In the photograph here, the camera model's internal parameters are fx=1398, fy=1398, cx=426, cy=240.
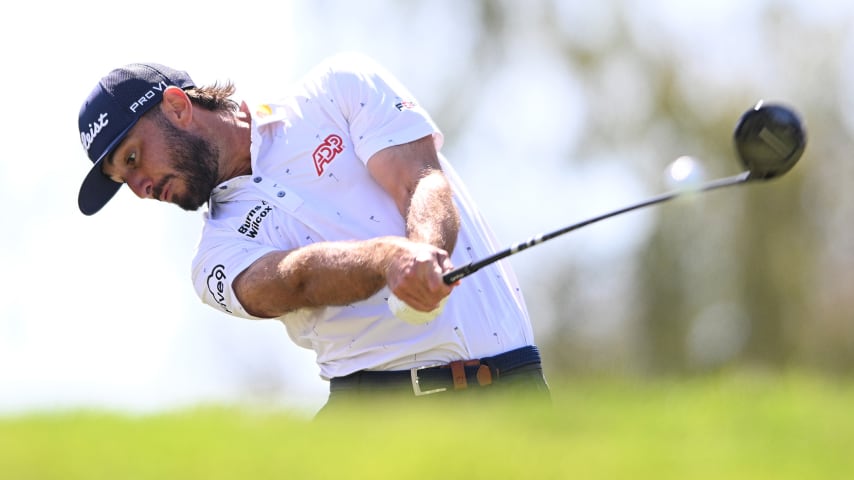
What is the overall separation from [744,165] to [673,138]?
61.9 feet

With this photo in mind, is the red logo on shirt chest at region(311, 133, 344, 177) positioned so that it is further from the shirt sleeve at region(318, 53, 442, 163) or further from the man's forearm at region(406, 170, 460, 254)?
the man's forearm at region(406, 170, 460, 254)

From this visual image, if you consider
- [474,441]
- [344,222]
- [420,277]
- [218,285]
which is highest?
[344,222]

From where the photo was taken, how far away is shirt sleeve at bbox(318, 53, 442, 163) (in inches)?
195

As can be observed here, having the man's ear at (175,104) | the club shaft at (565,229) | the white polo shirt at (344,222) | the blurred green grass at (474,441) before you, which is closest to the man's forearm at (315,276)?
the white polo shirt at (344,222)

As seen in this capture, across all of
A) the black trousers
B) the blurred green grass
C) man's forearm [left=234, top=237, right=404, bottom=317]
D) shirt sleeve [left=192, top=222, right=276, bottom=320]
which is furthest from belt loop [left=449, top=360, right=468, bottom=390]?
the blurred green grass

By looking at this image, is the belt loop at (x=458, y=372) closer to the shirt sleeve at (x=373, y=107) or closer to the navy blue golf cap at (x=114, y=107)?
the shirt sleeve at (x=373, y=107)

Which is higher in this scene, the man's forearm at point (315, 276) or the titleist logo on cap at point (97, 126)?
the titleist logo on cap at point (97, 126)

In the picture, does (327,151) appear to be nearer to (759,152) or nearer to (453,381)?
(453,381)

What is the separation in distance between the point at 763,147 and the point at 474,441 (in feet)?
6.73

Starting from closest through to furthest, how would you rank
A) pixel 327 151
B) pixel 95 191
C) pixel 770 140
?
pixel 770 140 → pixel 327 151 → pixel 95 191

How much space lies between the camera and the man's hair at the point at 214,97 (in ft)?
17.6

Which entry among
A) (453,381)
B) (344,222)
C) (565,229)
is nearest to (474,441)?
(565,229)

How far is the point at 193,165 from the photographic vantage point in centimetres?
521

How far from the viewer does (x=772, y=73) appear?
22109mm
